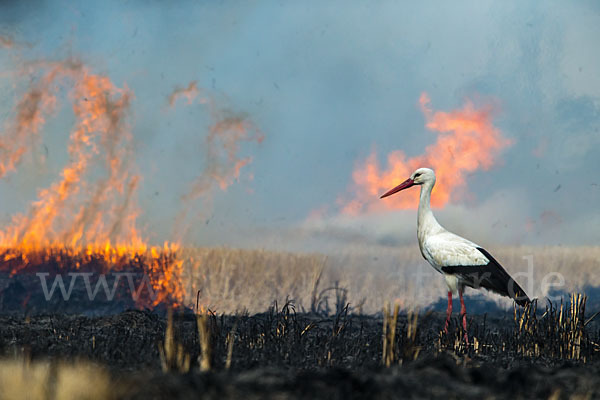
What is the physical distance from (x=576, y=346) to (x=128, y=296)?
2028 centimetres

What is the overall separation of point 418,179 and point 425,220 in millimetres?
934

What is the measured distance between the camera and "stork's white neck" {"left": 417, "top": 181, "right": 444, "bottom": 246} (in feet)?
35.7

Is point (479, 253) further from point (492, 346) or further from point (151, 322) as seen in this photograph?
→ point (151, 322)

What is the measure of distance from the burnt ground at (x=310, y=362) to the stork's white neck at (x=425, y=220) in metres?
1.98

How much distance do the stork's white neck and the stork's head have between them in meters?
0.23

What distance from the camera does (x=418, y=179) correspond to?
11562mm

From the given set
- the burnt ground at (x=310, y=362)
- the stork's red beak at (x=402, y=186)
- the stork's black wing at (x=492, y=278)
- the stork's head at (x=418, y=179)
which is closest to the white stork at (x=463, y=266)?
the stork's black wing at (x=492, y=278)

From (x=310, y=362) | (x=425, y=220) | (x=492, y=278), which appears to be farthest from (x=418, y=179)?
(x=310, y=362)

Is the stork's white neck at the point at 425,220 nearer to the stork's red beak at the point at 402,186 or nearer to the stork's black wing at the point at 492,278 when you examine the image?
the stork's red beak at the point at 402,186

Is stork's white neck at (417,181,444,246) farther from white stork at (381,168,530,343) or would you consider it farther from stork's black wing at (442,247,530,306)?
stork's black wing at (442,247,530,306)

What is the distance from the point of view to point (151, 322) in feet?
37.2

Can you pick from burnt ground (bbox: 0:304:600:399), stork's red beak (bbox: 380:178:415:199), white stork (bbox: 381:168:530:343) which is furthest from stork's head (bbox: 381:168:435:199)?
burnt ground (bbox: 0:304:600:399)

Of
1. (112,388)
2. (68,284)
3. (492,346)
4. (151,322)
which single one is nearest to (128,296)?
(68,284)

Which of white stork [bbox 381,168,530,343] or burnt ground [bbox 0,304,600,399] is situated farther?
white stork [bbox 381,168,530,343]
